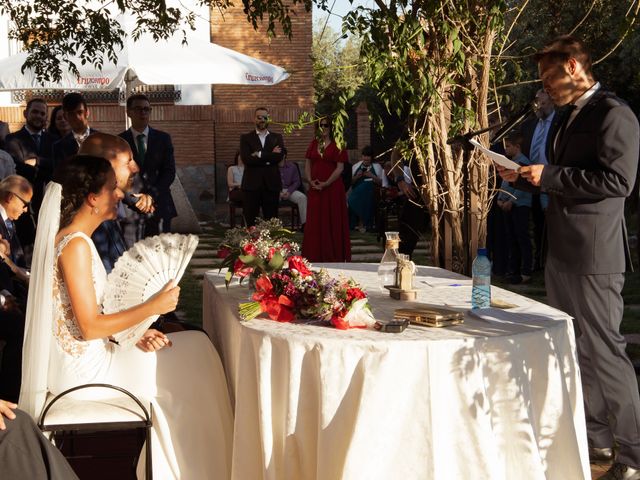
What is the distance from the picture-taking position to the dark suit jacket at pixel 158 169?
29.9 feet

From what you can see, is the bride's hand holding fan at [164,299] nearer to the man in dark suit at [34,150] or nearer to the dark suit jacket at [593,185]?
the dark suit jacket at [593,185]

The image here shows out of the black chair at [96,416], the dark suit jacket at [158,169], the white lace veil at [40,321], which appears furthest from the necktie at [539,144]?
the white lace veil at [40,321]

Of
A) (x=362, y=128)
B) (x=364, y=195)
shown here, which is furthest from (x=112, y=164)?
(x=362, y=128)

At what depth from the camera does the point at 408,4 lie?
595cm

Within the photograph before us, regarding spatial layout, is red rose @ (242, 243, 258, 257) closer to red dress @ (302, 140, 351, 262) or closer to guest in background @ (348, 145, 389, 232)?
red dress @ (302, 140, 351, 262)

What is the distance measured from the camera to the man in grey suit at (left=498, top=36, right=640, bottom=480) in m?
4.61

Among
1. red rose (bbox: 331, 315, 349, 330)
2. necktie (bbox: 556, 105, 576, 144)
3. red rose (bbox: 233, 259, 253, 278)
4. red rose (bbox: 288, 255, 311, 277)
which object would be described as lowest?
red rose (bbox: 331, 315, 349, 330)

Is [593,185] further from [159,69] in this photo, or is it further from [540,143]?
[159,69]

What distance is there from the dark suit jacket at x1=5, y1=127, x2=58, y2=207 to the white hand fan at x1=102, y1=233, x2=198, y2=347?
5.59 metres

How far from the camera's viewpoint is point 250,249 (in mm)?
4598

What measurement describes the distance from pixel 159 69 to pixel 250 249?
10.7 metres

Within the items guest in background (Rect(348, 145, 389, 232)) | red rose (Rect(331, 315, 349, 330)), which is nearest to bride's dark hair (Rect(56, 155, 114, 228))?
red rose (Rect(331, 315, 349, 330))

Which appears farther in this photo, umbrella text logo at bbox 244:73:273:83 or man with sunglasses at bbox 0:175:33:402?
umbrella text logo at bbox 244:73:273:83

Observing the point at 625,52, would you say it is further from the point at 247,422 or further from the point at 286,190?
the point at 247,422
